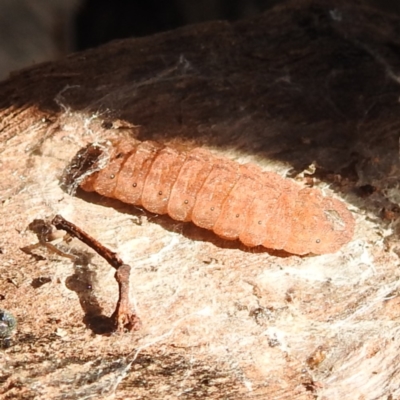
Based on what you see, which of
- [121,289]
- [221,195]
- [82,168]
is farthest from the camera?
[82,168]

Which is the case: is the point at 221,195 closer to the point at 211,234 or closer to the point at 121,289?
the point at 211,234

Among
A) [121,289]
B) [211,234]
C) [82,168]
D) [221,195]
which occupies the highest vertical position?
[82,168]

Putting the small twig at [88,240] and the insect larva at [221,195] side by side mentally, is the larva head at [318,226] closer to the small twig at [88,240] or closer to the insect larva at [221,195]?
the insect larva at [221,195]

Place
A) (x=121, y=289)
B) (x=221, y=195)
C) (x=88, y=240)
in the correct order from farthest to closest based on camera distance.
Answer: (x=221, y=195) → (x=88, y=240) → (x=121, y=289)

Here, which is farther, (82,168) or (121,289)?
(82,168)

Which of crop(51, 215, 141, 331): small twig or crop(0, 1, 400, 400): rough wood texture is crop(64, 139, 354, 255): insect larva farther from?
crop(51, 215, 141, 331): small twig

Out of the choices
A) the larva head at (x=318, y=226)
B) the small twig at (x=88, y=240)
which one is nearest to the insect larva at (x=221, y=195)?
the larva head at (x=318, y=226)

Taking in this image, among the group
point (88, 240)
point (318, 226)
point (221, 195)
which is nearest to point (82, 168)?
point (88, 240)

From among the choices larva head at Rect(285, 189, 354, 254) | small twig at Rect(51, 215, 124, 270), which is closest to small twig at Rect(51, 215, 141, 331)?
small twig at Rect(51, 215, 124, 270)
